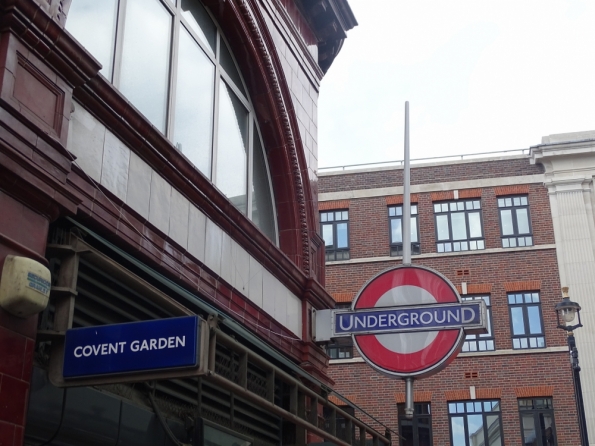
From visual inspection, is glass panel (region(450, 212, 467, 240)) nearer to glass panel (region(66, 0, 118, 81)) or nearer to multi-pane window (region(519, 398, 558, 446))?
multi-pane window (region(519, 398, 558, 446))

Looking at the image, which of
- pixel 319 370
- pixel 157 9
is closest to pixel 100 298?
pixel 157 9

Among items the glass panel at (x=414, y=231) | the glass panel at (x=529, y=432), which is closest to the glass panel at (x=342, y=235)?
the glass panel at (x=414, y=231)

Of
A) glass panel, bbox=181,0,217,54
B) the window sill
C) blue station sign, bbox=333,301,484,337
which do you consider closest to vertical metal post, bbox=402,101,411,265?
blue station sign, bbox=333,301,484,337

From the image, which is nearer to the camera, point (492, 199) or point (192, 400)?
point (192, 400)

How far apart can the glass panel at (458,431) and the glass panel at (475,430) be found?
0.22 meters

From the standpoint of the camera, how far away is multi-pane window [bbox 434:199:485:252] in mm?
29328

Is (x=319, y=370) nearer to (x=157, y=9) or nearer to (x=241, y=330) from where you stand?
(x=241, y=330)

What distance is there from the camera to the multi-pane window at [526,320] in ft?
89.8

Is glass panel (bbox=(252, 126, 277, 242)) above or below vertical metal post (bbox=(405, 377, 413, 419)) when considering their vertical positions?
above

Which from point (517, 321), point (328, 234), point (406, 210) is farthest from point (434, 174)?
point (406, 210)

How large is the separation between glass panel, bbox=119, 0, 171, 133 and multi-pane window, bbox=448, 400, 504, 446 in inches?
794

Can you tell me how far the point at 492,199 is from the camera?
2948 cm

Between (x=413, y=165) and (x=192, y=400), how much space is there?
22690mm

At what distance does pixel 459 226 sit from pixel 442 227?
0.60 m
